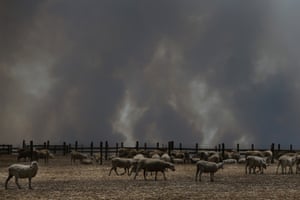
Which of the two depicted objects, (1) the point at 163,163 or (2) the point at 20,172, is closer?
(2) the point at 20,172

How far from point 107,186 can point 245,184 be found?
6.25 metres

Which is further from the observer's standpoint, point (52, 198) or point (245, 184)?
point (245, 184)

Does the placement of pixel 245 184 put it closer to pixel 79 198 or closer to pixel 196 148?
pixel 79 198

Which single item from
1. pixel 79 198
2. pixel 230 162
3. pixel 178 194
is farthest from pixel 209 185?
pixel 230 162

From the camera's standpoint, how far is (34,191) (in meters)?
19.0

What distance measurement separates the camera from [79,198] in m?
16.8

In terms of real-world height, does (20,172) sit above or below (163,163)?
below

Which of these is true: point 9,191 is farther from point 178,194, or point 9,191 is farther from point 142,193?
point 178,194

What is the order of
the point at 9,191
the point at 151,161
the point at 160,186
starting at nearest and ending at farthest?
the point at 9,191 → the point at 160,186 → the point at 151,161

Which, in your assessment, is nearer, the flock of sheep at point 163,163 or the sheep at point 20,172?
the sheep at point 20,172

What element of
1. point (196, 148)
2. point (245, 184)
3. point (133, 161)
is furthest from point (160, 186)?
point (196, 148)

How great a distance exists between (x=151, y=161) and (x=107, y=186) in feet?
13.9

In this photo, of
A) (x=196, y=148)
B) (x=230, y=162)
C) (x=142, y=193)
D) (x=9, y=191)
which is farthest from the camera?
Answer: (x=196, y=148)

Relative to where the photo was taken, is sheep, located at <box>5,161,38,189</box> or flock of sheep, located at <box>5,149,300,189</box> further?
flock of sheep, located at <box>5,149,300,189</box>
